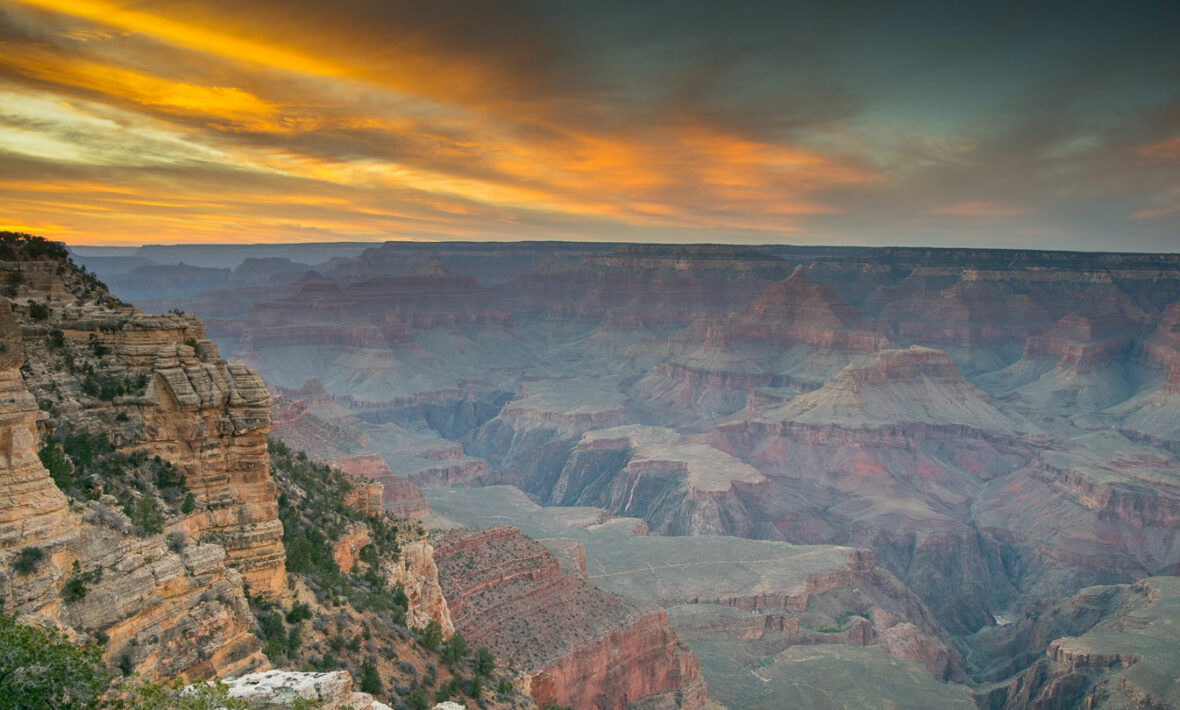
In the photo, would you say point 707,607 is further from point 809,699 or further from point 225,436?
point 225,436

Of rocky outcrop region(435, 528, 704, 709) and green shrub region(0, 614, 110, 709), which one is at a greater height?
green shrub region(0, 614, 110, 709)

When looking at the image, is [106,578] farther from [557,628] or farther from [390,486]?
[390,486]

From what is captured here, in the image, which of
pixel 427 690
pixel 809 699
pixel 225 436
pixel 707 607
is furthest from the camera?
pixel 707 607

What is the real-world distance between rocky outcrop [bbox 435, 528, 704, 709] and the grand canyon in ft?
0.57

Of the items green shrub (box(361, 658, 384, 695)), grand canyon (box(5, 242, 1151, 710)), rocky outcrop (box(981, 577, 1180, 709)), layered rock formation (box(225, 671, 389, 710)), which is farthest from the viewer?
rocky outcrop (box(981, 577, 1180, 709))

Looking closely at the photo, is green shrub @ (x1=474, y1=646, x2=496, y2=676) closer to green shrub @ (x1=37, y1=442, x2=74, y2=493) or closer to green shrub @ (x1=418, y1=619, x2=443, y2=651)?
green shrub @ (x1=418, y1=619, x2=443, y2=651)

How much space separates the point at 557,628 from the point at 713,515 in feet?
236

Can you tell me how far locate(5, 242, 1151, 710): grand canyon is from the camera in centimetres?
2239

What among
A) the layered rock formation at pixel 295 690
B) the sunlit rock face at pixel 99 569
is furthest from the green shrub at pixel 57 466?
the layered rock formation at pixel 295 690

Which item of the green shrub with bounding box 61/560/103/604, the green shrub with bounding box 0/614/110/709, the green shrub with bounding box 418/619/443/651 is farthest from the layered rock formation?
the green shrub with bounding box 418/619/443/651

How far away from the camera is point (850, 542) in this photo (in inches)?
4614

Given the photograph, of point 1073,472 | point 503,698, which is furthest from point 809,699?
point 1073,472

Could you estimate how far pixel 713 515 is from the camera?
116 meters

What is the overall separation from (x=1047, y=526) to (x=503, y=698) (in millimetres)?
108773
